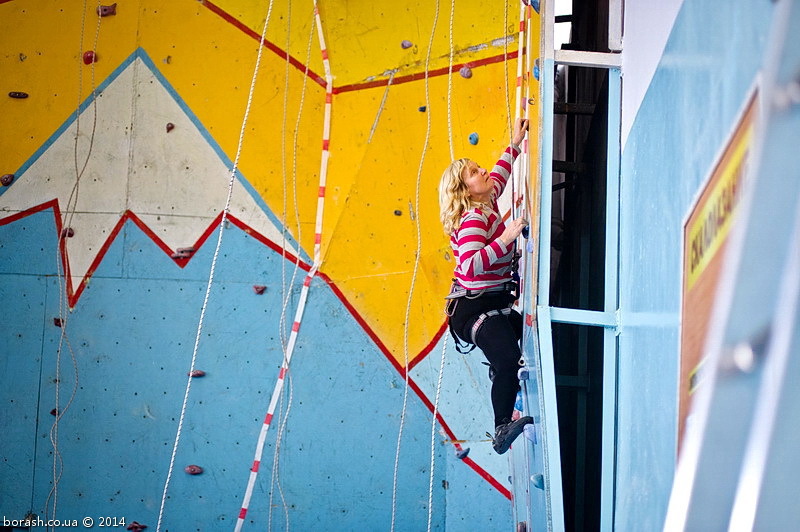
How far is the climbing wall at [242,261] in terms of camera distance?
358cm

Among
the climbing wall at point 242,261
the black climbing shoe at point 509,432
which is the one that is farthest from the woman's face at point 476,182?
the climbing wall at point 242,261

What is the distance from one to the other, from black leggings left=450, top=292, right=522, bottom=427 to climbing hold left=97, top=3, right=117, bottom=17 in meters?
2.33

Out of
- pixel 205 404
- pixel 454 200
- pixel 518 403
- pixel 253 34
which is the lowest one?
pixel 205 404

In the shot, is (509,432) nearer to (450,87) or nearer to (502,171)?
(502,171)

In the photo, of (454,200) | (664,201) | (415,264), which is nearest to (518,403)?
(454,200)

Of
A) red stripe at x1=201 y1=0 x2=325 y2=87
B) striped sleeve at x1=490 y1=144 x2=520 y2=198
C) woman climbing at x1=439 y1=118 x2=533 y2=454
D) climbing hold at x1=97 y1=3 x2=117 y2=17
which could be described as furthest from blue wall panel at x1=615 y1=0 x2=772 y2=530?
climbing hold at x1=97 y1=3 x2=117 y2=17

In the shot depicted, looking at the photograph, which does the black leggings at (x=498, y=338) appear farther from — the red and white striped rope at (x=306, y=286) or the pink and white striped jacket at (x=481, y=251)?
the red and white striped rope at (x=306, y=286)

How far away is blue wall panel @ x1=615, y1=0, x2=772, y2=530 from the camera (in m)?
1.09

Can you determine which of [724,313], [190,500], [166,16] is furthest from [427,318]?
[724,313]

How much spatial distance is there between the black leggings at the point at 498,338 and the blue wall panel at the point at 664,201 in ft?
1.64

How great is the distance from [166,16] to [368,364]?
185cm

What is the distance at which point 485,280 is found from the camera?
104 inches

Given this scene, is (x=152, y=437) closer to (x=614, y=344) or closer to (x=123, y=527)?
(x=123, y=527)

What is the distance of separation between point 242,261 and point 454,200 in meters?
1.38
